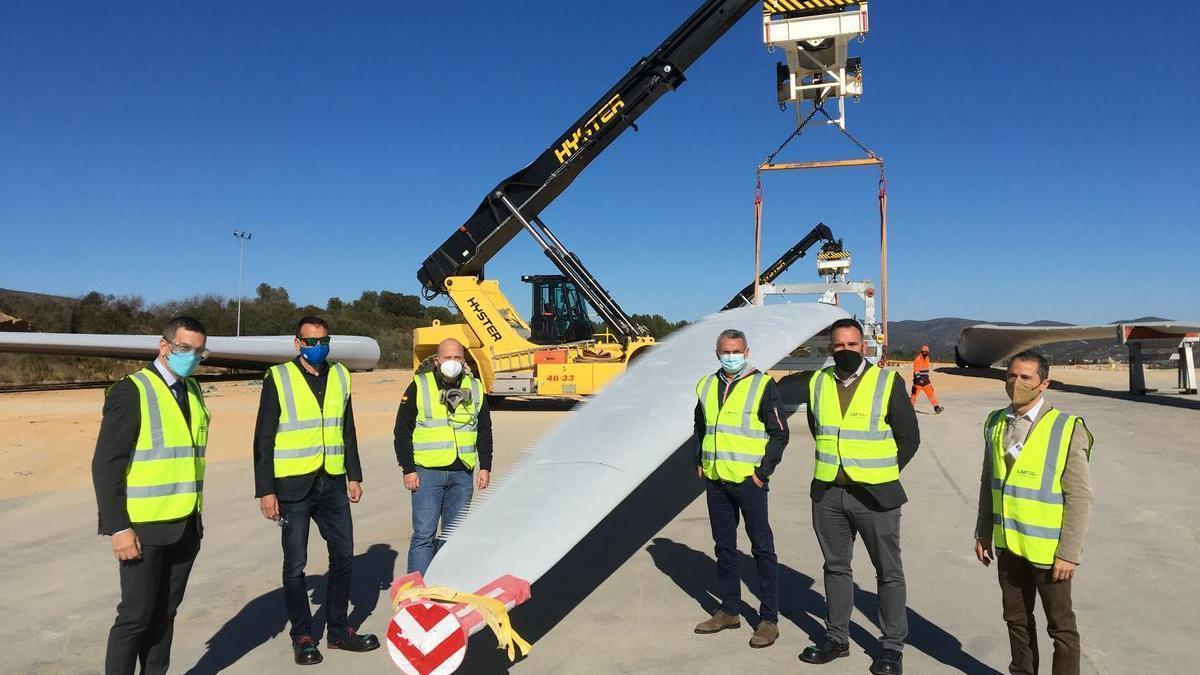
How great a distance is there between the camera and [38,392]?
70.6 feet

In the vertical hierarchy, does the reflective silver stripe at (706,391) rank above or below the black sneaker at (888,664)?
above

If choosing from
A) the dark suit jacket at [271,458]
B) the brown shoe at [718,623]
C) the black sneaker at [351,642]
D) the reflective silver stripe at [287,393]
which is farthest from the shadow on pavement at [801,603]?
the reflective silver stripe at [287,393]

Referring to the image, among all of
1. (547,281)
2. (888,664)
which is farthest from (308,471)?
(547,281)

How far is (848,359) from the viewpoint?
3.82 metres

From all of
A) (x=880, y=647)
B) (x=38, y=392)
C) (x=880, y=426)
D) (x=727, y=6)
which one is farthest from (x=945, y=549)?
(x=38, y=392)

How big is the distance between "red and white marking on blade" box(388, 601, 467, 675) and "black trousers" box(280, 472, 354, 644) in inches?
51.3

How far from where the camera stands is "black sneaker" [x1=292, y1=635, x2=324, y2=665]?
12.8 feet

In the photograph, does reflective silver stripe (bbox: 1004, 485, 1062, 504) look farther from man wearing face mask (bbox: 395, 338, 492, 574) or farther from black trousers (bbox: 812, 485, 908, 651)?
man wearing face mask (bbox: 395, 338, 492, 574)

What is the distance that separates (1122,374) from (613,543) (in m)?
27.8

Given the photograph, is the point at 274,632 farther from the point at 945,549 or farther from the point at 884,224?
the point at 884,224

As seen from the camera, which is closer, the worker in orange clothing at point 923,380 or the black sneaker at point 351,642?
the black sneaker at point 351,642

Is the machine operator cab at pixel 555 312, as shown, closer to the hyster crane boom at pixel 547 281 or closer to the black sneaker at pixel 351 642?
the hyster crane boom at pixel 547 281

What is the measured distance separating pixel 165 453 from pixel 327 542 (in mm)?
1108

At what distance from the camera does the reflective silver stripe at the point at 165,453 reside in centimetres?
321
